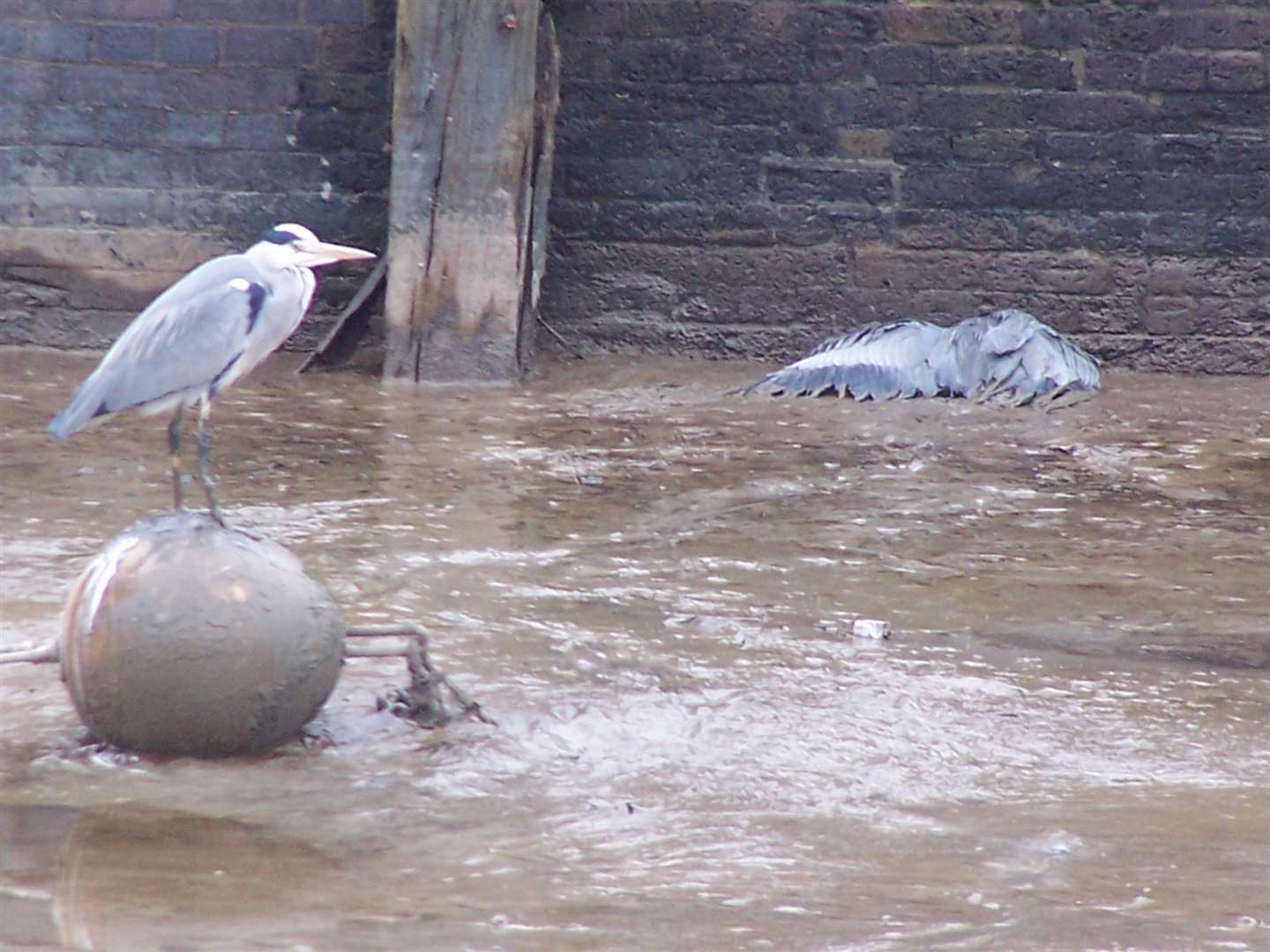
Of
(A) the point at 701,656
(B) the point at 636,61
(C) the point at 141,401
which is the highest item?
(B) the point at 636,61

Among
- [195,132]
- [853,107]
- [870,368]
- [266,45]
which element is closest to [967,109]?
[853,107]

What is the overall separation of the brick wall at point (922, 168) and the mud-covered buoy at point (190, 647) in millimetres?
4554

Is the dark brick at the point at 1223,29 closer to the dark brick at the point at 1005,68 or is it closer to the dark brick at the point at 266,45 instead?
Result: the dark brick at the point at 1005,68

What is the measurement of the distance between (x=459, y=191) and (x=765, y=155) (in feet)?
4.51

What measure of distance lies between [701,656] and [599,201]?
407 centimetres

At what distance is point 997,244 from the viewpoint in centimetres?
759

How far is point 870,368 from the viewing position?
7.21m

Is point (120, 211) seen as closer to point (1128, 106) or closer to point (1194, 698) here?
point (1128, 106)

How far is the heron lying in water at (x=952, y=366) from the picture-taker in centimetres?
708

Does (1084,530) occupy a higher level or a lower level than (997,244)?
lower

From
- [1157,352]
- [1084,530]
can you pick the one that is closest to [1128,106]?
[1157,352]

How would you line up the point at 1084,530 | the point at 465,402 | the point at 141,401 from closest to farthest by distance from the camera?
the point at 141,401
the point at 1084,530
the point at 465,402

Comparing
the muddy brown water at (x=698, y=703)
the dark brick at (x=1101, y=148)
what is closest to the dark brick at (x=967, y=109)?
the dark brick at (x=1101, y=148)

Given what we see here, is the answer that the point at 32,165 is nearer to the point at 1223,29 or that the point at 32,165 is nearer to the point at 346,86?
the point at 346,86
